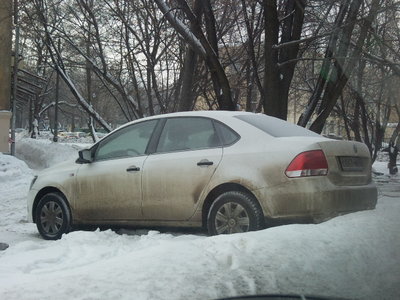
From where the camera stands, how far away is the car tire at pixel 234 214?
5.00m

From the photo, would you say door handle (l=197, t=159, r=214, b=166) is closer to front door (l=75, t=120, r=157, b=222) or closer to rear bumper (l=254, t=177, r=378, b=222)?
rear bumper (l=254, t=177, r=378, b=222)

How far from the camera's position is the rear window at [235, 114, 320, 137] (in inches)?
212

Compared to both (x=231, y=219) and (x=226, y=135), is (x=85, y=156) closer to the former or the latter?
(x=226, y=135)

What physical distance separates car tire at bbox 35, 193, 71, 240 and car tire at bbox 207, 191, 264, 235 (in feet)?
7.37

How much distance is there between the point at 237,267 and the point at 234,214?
5.08ft

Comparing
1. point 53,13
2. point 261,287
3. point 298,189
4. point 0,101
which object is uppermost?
point 53,13

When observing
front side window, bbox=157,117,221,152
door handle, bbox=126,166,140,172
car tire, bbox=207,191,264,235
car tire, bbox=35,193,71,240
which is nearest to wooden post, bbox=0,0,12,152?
car tire, bbox=35,193,71,240

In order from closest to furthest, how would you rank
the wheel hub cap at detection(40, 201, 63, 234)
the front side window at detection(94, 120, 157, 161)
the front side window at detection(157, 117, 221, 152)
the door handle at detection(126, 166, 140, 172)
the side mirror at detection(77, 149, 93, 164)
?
1. the front side window at detection(157, 117, 221, 152)
2. the door handle at detection(126, 166, 140, 172)
3. the front side window at detection(94, 120, 157, 161)
4. the side mirror at detection(77, 149, 93, 164)
5. the wheel hub cap at detection(40, 201, 63, 234)

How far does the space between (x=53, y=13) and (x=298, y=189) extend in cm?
1368

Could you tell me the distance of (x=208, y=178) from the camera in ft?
17.4

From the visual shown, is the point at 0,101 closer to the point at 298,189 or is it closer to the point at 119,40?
the point at 119,40

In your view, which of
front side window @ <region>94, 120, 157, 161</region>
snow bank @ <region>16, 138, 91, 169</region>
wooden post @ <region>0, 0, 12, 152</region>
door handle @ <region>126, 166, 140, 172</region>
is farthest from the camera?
snow bank @ <region>16, 138, 91, 169</region>

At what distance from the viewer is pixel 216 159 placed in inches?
209

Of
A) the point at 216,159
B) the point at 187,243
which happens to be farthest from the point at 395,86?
the point at 187,243
